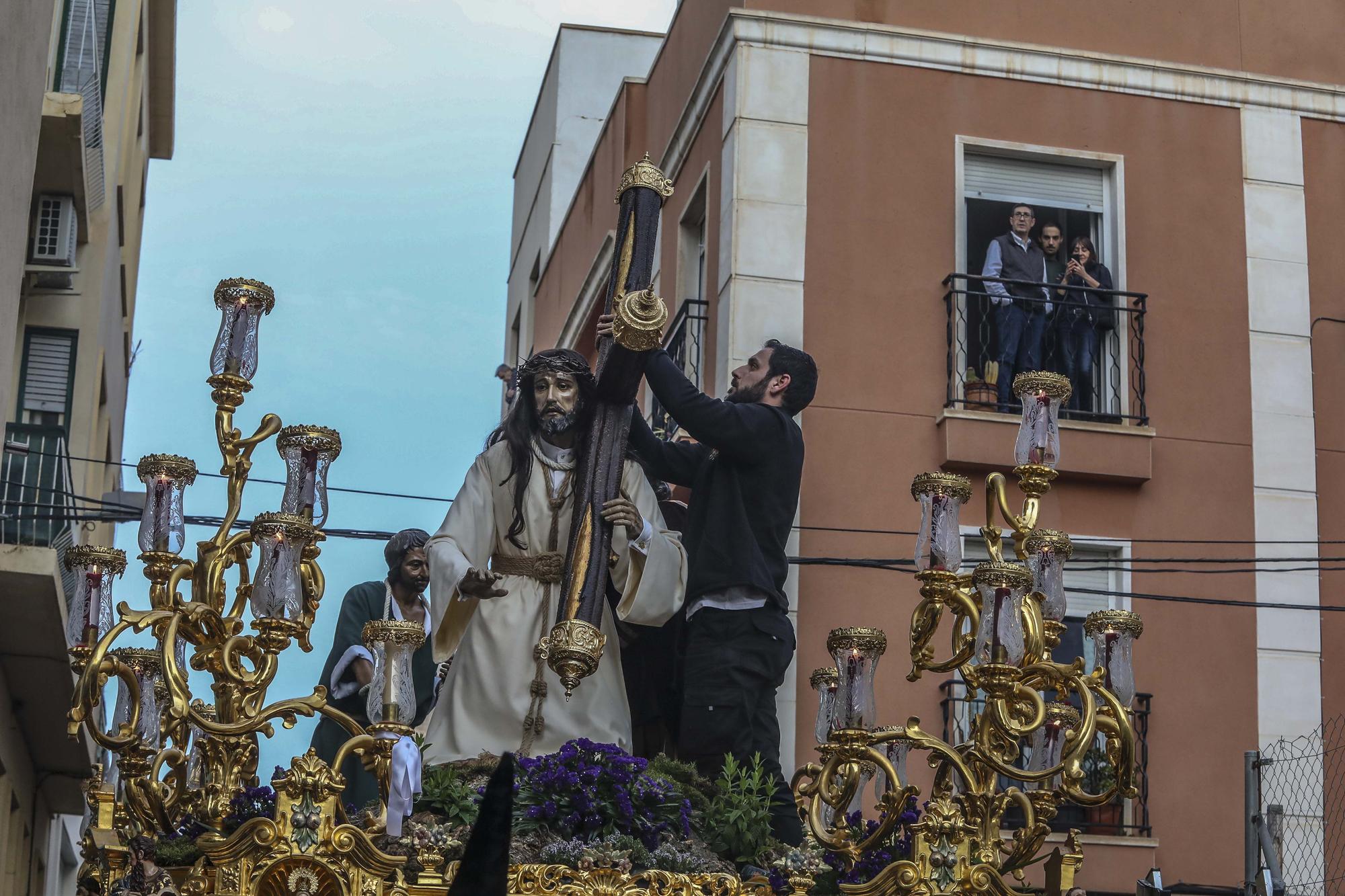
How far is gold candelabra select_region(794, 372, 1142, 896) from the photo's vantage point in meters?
8.84

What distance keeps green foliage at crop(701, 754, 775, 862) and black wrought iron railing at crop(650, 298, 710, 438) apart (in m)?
5.57

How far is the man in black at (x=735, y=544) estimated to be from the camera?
32.8ft

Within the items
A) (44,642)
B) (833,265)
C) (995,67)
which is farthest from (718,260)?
(44,642)

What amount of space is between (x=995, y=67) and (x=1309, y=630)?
4.34 metres

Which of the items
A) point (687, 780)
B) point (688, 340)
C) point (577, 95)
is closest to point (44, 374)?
point (688, 340)

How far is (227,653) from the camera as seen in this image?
28.9ft

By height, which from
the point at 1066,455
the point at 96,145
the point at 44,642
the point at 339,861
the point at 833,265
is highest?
the point at 96,145

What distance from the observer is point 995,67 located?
1549 centimetres

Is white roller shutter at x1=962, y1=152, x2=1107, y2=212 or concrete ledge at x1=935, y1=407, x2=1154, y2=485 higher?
white roller shutter at x1=962, y1=152, x2=1107, y2=212

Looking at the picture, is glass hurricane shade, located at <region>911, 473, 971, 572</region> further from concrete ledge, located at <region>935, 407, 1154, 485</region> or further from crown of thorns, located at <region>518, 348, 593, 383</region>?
concrete ledge, located at <region>935, 407, 1154, 485</region>

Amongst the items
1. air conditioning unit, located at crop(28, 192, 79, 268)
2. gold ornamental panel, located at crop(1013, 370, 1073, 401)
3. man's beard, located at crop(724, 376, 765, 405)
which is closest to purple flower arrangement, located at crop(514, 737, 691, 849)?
gold ornamental panel, located at crop(1013, 370, 1073, 401)

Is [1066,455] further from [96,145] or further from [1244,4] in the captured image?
[96,145]

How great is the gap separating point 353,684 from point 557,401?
1.75 m

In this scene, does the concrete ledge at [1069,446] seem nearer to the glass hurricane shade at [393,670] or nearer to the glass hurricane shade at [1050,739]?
the glass hurricane shade at [1050,739]
